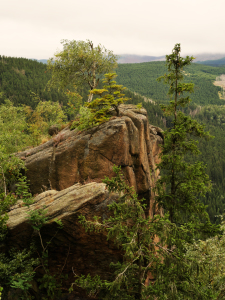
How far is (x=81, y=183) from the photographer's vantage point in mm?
16094

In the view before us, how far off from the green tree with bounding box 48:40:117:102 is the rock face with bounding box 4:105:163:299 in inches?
387

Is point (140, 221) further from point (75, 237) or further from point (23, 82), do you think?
point (23, 82)

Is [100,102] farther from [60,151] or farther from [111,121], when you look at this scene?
[60,151]

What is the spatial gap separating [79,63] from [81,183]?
17.7 meters

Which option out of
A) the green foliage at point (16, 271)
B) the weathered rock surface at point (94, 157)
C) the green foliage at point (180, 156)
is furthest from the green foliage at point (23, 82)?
the green foliage at point (16, 271)

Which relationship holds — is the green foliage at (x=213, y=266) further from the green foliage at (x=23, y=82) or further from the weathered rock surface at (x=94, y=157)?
the green foliage at (x=23, y=82)

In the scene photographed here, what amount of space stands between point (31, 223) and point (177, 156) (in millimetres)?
10774

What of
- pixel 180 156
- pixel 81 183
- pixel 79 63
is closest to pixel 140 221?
pixel 81 183

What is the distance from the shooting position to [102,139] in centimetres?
1606

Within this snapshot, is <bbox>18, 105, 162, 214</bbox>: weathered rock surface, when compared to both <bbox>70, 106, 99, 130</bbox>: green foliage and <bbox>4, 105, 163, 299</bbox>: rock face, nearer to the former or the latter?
<bbox>4, 105, 163, 299</bbox>: rock face

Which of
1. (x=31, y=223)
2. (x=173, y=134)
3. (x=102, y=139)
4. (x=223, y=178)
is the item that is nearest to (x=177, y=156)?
(x=173, y=134)

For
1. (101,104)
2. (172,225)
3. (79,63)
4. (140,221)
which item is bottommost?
(172,225)

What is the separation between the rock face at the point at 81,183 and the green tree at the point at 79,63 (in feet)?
32.3

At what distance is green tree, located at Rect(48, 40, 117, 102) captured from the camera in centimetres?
2623
